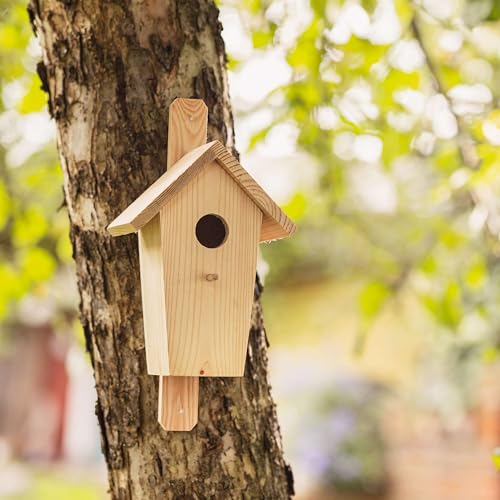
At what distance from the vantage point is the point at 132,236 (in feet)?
4.14

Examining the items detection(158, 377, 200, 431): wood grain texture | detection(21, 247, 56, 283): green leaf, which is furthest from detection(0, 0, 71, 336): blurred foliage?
detection(158, 377, 200, 431): wood grain texture

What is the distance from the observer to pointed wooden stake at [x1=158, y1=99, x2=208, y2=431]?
3.76 ft

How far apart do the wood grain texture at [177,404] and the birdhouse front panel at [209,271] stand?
0.03m

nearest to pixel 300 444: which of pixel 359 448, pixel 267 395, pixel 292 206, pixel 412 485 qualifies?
pixel 359 448

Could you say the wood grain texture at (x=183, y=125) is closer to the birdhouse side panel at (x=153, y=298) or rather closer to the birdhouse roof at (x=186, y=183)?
the birdhouse roof at (x=186, y=183)

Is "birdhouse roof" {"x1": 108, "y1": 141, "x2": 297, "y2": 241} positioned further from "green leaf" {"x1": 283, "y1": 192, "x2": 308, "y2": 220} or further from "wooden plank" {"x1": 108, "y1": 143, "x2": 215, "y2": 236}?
"green leaf" {"x1": 283, "y1": 192, "x2": 308, "y2": 220}

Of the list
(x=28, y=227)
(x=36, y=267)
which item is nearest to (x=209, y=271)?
(x=28, y=227)

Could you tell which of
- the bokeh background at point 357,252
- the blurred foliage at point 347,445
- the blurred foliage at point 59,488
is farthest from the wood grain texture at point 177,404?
the blurred foliage at point 59,488

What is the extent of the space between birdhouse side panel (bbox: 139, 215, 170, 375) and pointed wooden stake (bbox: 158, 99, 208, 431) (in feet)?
0.12

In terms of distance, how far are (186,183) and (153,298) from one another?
0.61 ft

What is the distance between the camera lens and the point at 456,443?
577cm

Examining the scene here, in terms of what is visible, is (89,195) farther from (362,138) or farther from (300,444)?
(300,444)

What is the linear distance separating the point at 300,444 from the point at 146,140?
18.8ft

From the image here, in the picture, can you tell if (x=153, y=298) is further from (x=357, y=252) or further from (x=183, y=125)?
(x=357, y=252)
